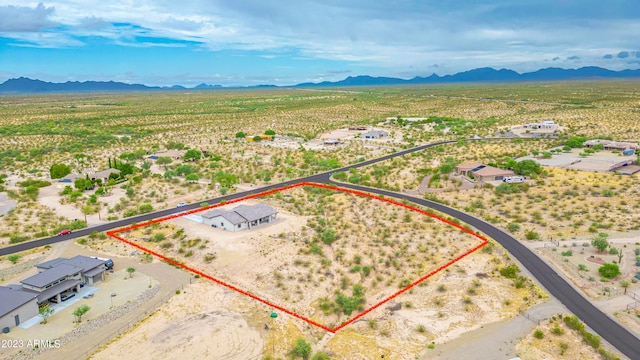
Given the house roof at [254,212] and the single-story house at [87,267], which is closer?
the single-story house at [87,267]

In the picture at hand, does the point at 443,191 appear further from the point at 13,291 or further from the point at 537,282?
the point at 13,291

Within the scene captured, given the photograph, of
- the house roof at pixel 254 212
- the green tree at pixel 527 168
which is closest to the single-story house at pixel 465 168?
the green tree at pixel 527 168

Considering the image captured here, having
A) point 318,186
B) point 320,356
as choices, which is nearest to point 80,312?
point 320,356

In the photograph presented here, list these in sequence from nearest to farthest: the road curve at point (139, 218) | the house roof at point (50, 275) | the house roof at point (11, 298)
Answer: the house roof at point (11, 298), the house roof at point (50, 275), the road curve at point (139, 218)

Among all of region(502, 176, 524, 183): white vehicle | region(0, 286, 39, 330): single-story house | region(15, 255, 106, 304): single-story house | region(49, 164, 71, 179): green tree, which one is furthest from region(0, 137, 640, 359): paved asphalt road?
region(49, 164, 71, 179): green tree

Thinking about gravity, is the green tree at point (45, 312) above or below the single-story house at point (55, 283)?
below

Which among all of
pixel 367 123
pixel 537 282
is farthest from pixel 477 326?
pixel 367 123

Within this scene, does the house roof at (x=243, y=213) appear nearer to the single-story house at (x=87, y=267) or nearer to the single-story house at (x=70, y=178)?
the single-story house at (x=87, y=267)
